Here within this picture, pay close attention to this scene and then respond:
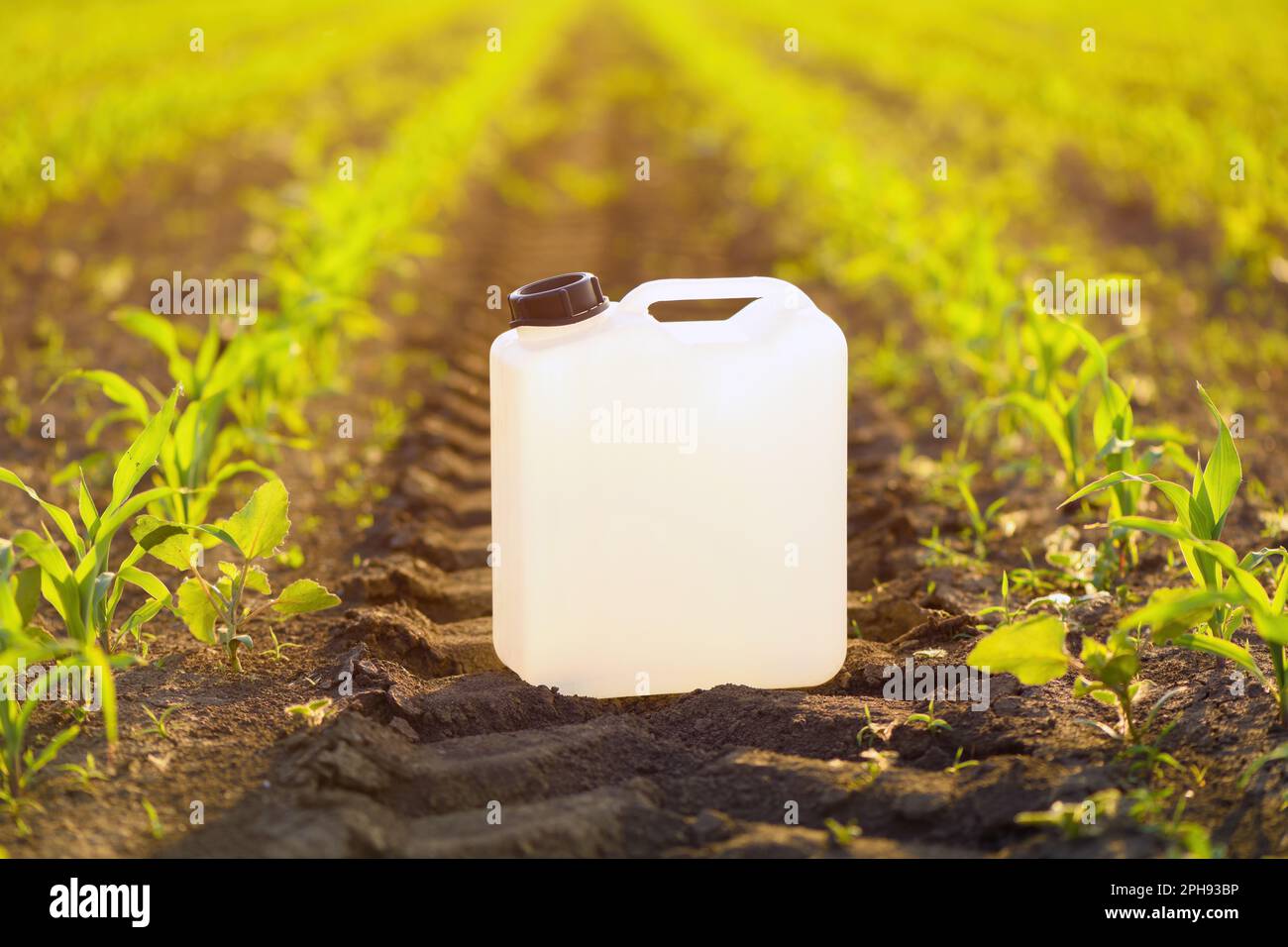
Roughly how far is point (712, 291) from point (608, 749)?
0.87 meters

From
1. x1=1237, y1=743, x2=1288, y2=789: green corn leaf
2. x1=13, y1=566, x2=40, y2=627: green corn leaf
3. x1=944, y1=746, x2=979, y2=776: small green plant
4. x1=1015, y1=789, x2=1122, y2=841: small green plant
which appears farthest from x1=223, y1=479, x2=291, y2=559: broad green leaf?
x1=1237, y1=743, x2=1288, y2=789: green corn leaf

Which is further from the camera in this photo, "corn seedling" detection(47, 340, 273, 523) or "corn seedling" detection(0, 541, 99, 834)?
"corn seedling" detection(47, 340, 273, 523)

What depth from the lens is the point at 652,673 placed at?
285 centimetres

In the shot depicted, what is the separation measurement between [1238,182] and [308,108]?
8012 millimetres

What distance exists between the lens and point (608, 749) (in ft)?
8.32

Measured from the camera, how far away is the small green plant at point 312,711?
102 inches


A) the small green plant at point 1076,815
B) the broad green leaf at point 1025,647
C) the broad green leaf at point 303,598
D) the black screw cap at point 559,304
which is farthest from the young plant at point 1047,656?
the broad green leaf at point 303,598

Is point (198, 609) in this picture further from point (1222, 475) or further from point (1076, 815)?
point (1222, 475)

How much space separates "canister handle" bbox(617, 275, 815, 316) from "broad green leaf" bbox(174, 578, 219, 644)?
3.23ft

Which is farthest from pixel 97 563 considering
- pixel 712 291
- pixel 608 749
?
pixel 712 291

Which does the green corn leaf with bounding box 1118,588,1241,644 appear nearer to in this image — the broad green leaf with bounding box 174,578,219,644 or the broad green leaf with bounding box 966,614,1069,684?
the broad green leaf with bounding box 966,614,1069,684

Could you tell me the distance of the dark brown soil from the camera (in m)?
2.23

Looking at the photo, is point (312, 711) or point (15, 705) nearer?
point (15, 705)
